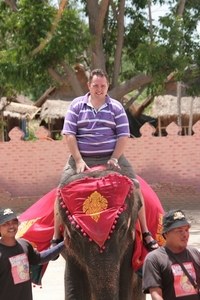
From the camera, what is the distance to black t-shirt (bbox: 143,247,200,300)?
3592mm

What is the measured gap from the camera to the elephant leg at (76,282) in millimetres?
4578

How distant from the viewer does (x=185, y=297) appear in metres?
3.64

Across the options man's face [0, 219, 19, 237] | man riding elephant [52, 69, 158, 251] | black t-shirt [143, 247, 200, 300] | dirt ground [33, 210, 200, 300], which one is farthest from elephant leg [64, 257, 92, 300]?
dirt ground [33, 210, 200, 300]

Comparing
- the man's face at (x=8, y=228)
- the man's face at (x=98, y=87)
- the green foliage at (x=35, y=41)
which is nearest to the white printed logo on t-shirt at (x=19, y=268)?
the man's face at (x=8, y=228)

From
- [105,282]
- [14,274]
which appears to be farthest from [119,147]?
[14,274]

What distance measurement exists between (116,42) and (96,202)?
474 inches

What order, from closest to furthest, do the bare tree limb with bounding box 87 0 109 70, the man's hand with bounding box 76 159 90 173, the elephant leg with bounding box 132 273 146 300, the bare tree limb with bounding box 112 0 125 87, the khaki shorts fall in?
the man's hand with bounding box 76 159 90 173 < the khaki shorts < the elephant leg with bounding box 132 273 146 300 < the bare tree limb with bounding box 87 0 109 70 < the bare tree limb with bounding box 112 0 125 87

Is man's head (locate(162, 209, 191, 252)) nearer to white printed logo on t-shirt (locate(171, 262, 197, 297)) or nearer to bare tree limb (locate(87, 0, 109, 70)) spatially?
white printed logo on t-shirt (locate(171, 262, 197, 297))

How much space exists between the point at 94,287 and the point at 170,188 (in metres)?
10.0

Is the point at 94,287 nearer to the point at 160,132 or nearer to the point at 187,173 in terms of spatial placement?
the point at 187,173

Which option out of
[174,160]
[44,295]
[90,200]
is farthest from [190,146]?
[90,200]

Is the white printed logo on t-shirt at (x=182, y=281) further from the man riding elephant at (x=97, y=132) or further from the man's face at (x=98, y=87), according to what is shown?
the man's face at (x=98, y=87)

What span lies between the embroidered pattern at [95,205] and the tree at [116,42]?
30.2 feet

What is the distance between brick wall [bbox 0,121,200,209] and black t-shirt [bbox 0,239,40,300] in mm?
9876
